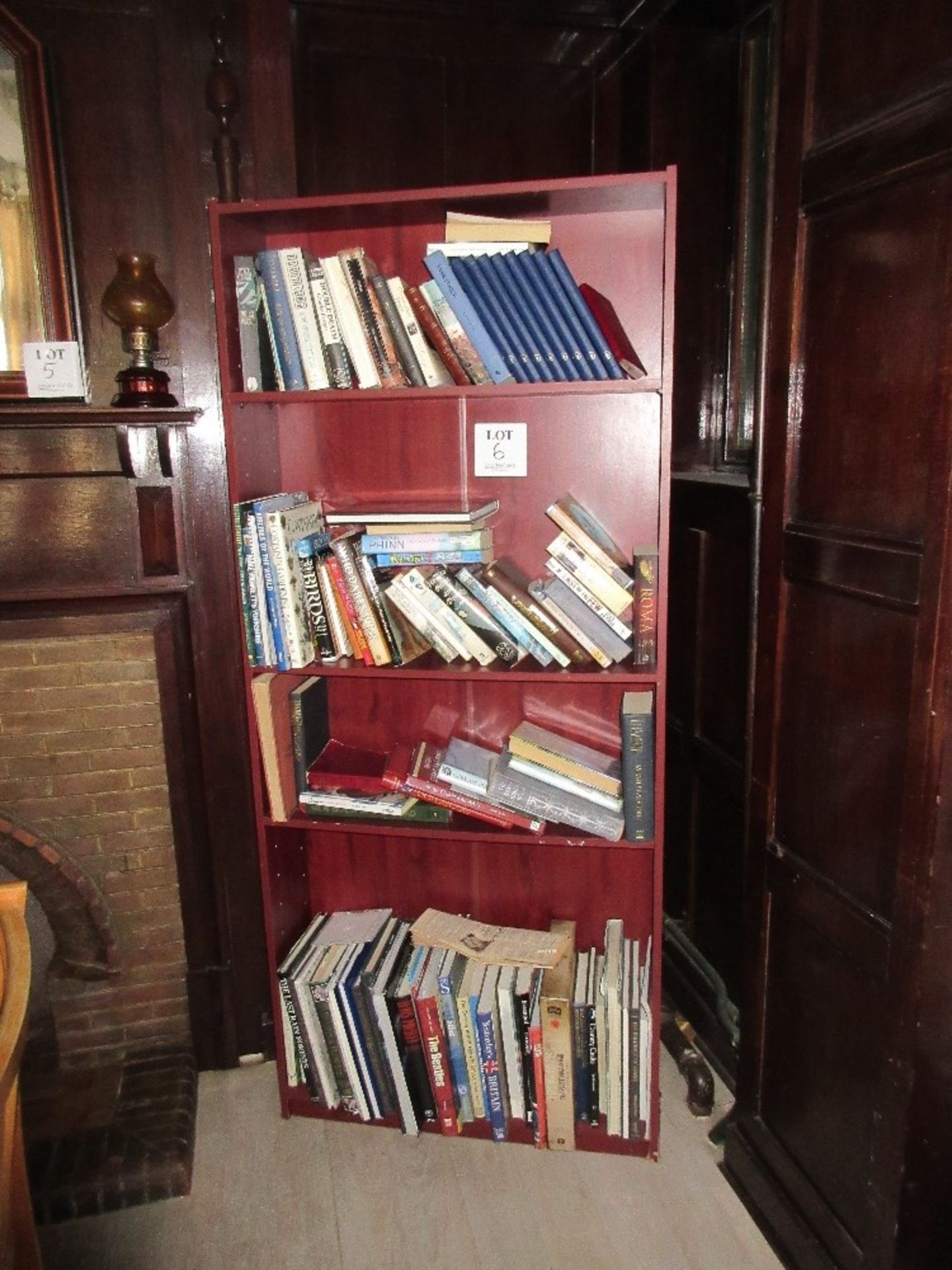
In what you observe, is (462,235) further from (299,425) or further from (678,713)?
(678,713)

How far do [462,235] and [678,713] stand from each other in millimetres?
1247

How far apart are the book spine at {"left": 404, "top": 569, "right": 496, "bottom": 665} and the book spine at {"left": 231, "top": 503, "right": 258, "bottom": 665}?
1.04 ft

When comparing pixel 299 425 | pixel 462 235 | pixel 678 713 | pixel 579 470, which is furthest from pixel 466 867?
pixel 462 235

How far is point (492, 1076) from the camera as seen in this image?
1882mm

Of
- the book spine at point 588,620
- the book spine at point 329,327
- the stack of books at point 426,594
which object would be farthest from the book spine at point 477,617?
the book spine at point 329,327

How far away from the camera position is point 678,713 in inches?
87.9

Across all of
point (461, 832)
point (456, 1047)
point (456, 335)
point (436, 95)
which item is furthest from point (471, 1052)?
point (436, 95)

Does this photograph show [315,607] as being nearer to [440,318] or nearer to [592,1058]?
[440,318]

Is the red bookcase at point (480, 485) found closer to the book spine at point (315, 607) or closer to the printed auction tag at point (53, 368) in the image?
the book spine at point (315, 607)

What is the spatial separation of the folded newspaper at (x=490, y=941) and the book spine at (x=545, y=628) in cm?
67

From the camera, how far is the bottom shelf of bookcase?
1894 millimetres

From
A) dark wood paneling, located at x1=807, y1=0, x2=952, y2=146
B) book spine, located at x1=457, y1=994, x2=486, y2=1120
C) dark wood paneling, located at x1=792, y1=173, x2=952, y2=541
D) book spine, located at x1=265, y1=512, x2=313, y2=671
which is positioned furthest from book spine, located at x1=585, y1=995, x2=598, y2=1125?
dark wood paneling, located at x1=807, y1=0, x2=952, y2=146

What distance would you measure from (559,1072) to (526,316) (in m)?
1.53

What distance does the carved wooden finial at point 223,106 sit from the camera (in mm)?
1707
